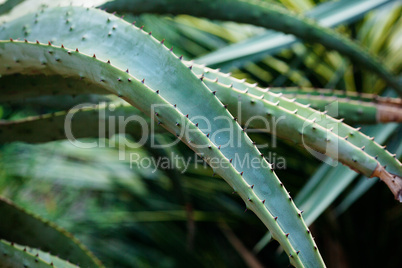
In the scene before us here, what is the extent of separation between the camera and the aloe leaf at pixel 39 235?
1.73 feet

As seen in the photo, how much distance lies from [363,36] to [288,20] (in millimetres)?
563

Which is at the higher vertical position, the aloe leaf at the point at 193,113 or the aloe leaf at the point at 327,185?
the aloe leaf at the point at 193,113

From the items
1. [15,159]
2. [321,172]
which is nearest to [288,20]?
[321,172]

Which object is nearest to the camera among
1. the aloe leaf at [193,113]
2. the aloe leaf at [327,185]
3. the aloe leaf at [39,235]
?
the aloe leaf at [193,113]

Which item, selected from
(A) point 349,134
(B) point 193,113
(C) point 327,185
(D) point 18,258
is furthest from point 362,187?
(D) point 18,258

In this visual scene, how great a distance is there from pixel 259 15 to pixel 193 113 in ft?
1.12

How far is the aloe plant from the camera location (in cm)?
37

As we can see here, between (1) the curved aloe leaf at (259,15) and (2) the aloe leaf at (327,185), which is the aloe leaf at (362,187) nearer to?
(2) the aloe leaf at (327,185)

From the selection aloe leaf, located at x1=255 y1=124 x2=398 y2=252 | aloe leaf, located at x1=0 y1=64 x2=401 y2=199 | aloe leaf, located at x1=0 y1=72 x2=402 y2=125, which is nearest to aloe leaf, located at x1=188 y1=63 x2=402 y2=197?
aloe leaf, located at x1=0 y1=64 x2=401 y2=199

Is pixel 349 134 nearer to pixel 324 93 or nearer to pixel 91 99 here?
pixel 324 93

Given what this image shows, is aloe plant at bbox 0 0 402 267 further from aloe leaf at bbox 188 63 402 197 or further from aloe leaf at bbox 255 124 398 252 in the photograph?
aloe leaf at bbox 255 124 398 252

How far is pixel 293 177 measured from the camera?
1.02 metres

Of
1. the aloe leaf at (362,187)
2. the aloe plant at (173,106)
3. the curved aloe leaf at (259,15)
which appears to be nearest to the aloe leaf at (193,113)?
the aloe plant at (173,106)

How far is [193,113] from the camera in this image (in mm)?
397
